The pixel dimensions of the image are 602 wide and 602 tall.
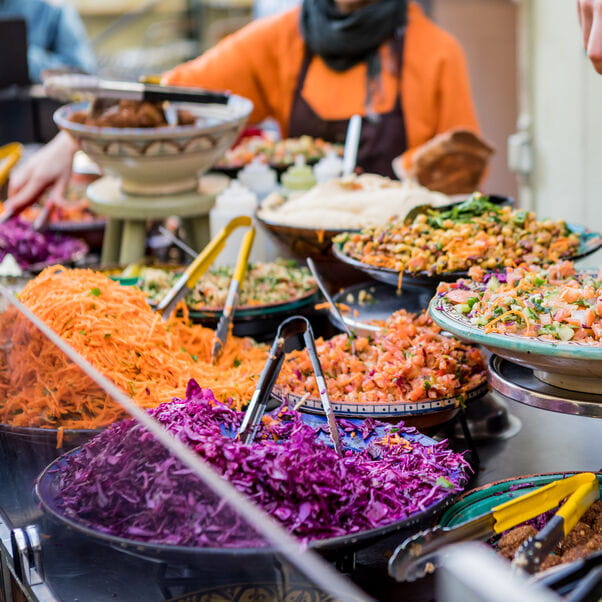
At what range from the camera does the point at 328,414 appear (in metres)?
1.44

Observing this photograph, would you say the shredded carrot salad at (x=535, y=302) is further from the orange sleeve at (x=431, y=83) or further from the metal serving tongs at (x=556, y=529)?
the orange sleeve at (x=431, y=83)

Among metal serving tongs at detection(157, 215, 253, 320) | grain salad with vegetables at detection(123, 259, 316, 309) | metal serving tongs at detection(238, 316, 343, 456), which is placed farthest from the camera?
grain salad with vegetables at detection(123, 259, 316, 309)

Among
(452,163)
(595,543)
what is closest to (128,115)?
(452,163)

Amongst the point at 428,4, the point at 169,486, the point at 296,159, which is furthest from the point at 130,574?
the point at 428,4

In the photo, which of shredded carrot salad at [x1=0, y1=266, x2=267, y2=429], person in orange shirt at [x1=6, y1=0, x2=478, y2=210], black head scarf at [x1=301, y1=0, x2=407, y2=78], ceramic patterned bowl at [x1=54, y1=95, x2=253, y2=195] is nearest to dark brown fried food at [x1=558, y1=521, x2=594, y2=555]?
shredded carrot salad at [x1=0, y1=266, x2=267, y2=429]

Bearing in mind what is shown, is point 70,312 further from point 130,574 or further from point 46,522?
point 130,574

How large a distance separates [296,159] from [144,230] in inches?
27.9

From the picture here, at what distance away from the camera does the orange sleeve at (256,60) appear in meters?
4.07

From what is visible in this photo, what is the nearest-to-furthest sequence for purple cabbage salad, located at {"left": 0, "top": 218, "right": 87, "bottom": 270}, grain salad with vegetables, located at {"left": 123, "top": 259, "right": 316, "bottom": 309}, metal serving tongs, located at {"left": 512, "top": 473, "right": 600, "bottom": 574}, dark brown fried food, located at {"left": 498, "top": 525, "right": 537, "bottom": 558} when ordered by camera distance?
metal serving tongs, located at {"left": 512, "top": 473, "right": 600, "bottom": 574}
dark brown fried food, located at {"left": 498, "top": 525, "right": 537, "bottom": 558}
grain salad with vegetables, located at {"left": 123, "top": 259, "right": 316, "bottom": 309}
purple cabbage salad, located at {"left": 0, "top": 218, "right": 87, "bottom": 270}

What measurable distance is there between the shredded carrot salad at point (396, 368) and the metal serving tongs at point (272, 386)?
0.10m

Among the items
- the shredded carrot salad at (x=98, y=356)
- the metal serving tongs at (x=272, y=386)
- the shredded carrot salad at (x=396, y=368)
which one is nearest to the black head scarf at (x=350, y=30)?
the shredded carrot salad at (x=98, y=356)

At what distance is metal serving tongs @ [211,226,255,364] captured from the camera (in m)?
1.92

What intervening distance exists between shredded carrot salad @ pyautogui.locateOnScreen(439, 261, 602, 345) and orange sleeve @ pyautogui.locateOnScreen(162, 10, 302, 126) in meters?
2.71

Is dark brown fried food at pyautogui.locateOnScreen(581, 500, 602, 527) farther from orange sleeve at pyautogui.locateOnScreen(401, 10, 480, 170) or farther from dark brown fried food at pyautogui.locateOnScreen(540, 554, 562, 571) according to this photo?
orange sleeve at pyautogui.locateOnScreen(401, 10, 480, 170)
